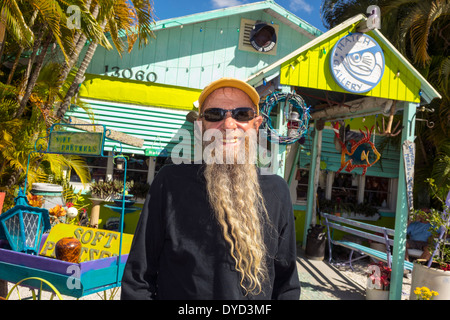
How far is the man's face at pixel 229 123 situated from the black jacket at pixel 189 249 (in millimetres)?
234

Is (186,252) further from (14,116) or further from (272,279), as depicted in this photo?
(14,116)

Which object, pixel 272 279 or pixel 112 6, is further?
pixel 112 6

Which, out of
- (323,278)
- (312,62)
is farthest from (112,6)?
(323,278)

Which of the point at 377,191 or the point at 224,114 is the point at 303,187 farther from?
the point at 224,114

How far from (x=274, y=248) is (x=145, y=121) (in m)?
7.45

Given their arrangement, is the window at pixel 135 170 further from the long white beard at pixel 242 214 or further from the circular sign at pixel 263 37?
the long white beard at pixel 242 214

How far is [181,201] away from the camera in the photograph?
5.25ft

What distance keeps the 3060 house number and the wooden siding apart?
4264 millimetres

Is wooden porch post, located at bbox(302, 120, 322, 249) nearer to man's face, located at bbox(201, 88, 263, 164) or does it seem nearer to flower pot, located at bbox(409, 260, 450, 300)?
flower pot, located at bbox(409, 260, 450, 300)

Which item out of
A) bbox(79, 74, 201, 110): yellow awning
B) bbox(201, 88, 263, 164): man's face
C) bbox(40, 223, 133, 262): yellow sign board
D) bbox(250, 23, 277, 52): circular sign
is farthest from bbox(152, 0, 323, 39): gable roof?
bbox(201, 88, 263, 164): man's face

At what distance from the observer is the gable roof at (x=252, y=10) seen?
857 centimetres

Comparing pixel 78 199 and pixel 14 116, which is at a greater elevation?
pixel 14 116
